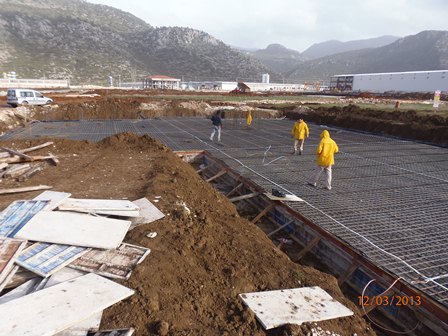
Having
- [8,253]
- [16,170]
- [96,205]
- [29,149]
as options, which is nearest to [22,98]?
[29,149]

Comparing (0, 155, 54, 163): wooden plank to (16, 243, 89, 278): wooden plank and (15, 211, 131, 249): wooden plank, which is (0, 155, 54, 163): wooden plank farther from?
(16, 243, 89, 278): wooden plank

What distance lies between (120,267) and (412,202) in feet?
20.3

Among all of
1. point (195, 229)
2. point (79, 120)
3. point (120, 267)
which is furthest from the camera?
point (79, 120)

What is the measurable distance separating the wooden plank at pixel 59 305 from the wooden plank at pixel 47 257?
36 cm

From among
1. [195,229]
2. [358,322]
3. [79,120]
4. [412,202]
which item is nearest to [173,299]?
[195,229]

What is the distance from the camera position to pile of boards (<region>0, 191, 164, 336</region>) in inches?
107

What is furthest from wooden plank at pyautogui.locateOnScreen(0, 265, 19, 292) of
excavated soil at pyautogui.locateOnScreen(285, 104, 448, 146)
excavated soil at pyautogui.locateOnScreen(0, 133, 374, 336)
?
excavated soil at pyautogui.locateOnScreen(285, 104, 448, 146)

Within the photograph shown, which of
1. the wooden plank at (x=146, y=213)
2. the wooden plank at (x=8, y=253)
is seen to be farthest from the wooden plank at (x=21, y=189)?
the wooden plank at (x=8, y=253)

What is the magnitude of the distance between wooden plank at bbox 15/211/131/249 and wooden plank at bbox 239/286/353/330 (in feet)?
6.20

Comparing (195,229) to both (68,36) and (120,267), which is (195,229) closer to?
(120,267)

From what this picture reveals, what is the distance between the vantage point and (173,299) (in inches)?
126

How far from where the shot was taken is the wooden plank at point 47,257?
3432mm
